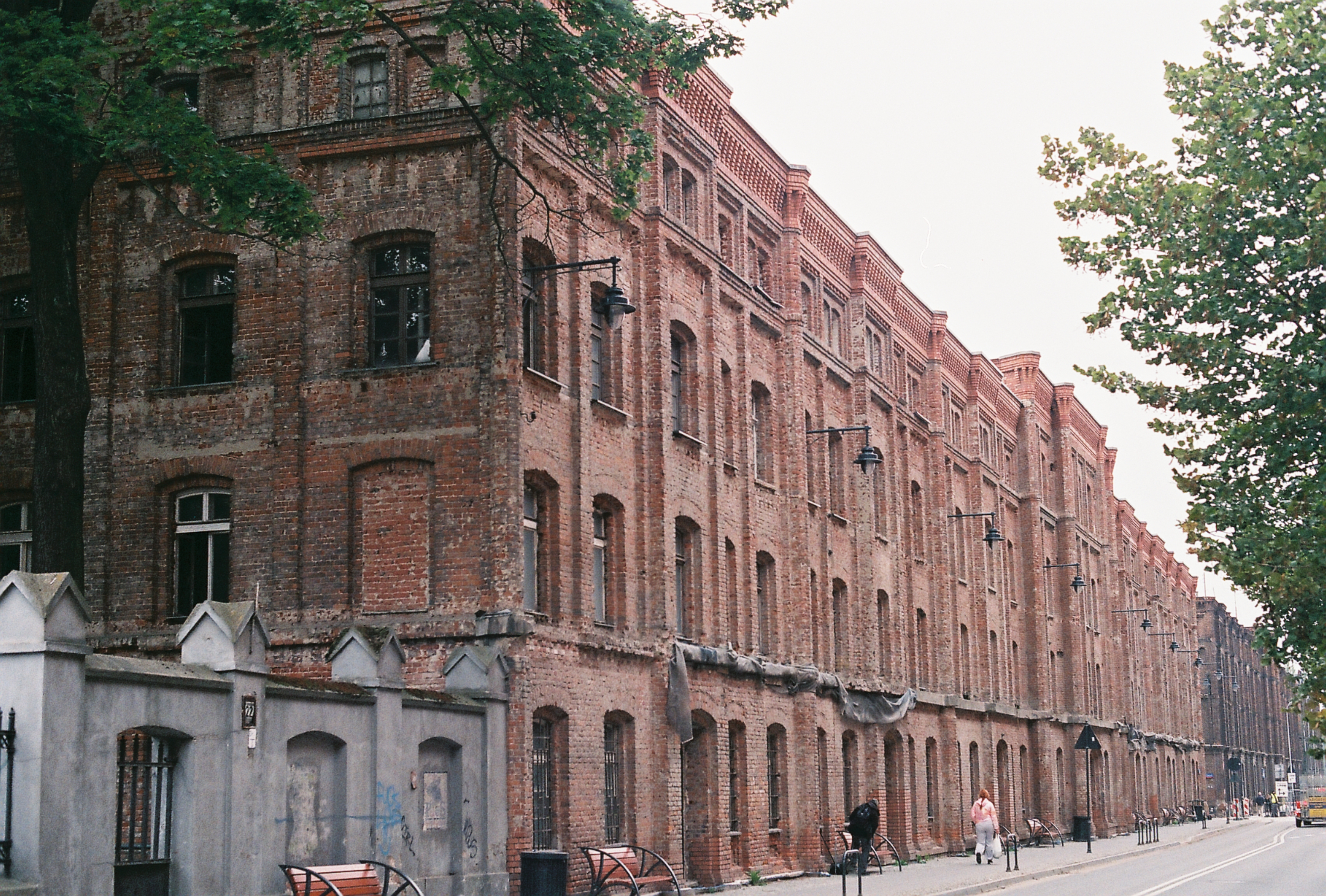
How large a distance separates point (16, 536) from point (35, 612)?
39.6 ft

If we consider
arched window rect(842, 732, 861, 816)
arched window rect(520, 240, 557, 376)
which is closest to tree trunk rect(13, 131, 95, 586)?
arched window rect(520, 240, 557, 376)

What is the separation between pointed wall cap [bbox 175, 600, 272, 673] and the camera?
15164 mm

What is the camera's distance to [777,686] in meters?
30.8

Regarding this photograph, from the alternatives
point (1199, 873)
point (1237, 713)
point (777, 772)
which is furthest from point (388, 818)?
point (1237, 713)

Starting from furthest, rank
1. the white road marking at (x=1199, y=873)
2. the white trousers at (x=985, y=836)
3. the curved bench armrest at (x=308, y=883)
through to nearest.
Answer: the white trousers at (x=985, y=836) < the white road marking at (x=1199, y=873) < the curved bench armrest at (x=308, y=883)

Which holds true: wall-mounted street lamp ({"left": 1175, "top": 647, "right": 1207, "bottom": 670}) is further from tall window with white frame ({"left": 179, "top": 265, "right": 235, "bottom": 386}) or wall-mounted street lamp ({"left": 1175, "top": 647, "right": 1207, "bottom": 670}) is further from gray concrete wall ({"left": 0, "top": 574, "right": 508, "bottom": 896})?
gray concrete wall ({"left": 0, "top": 574, "right": 508, "bottom": 896})

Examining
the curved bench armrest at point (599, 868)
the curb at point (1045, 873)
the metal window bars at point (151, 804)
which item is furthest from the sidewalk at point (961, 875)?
the metal window bars at point (151, 804)

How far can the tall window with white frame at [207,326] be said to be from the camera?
76.6 ft

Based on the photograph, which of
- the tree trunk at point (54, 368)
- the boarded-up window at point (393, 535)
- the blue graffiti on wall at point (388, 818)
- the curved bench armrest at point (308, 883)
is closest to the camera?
the curved bench armrest at point (308, 883)

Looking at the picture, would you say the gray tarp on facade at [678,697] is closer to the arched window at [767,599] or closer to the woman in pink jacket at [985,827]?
the arched window at [767,599]

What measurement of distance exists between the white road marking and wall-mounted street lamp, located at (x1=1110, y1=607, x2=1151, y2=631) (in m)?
16.2

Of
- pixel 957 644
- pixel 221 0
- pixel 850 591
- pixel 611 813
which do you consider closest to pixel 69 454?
pixel 221 0

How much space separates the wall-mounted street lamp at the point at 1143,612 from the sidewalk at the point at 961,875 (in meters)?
18.8

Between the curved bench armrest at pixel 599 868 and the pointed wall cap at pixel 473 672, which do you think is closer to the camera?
the pointed wall cap at pixel 473 672
